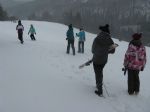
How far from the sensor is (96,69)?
34.8 ft

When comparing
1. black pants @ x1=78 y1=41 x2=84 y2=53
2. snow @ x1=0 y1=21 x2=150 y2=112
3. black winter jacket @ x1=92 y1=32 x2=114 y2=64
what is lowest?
black pants @ x1=78 y1=41 x2=84 y2=53

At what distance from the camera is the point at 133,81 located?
11258mm

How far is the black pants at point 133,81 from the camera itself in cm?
1114

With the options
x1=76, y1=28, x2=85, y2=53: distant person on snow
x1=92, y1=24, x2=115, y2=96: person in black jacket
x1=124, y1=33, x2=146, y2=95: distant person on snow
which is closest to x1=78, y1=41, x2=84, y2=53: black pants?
x1=76, y1=28, x2=85, y2=53: distant person on snow

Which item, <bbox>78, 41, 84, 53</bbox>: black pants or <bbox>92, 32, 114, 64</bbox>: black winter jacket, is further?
<bbox>78, 41, 84, 53</bbox>: black pants

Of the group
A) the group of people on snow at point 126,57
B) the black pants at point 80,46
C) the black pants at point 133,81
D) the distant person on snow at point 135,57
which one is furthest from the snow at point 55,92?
the black pants at point 80,46

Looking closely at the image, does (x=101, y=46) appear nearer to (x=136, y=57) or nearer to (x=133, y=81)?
(x=136, y=57)

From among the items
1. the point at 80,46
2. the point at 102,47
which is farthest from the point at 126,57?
the point at 80,46

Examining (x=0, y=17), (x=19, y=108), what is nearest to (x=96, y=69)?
(x=19, y=108)

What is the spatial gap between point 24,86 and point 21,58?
5.23m

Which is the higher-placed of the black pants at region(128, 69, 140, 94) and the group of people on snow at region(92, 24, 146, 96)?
the group of people on snow at region(92, 24, 146, 96)

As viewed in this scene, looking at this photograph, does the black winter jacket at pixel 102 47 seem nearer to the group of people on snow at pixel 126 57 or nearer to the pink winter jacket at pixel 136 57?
the group of people on snow at pixel 126 57

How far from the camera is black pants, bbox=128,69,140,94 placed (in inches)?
439

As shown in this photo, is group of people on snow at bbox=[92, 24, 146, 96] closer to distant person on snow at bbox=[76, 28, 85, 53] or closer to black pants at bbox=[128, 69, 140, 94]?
black pants at bbox=[128, 69, 140, 94]
